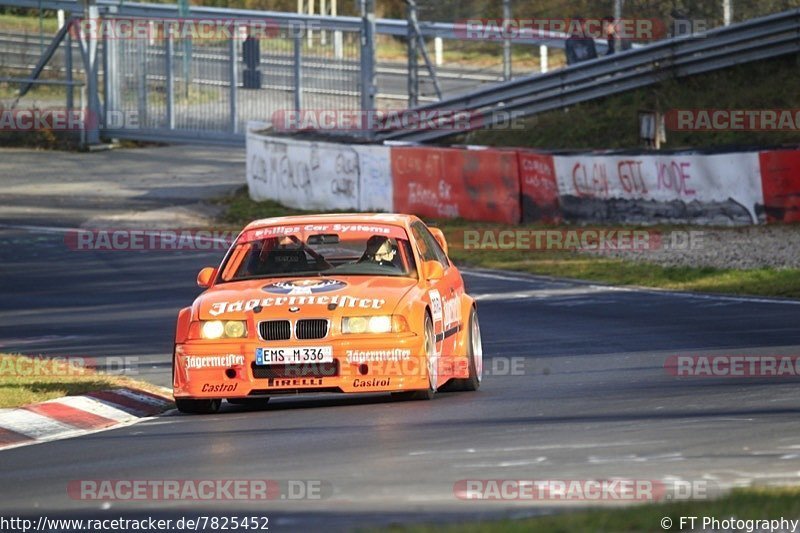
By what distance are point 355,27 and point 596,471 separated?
30.2 metres

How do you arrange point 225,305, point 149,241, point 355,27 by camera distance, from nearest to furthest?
point 225,305 < point 149,241 < point 355,27

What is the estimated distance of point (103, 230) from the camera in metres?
27.7

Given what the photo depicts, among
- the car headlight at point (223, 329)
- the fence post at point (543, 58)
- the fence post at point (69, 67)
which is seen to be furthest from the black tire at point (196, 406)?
the fence post at point (69, 67)

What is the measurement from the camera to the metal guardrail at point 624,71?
29.0 m

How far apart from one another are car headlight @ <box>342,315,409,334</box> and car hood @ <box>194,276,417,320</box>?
48 millimetres

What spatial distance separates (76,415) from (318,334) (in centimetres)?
186

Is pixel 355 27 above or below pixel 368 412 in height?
above

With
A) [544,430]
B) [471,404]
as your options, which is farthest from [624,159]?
[544,430]

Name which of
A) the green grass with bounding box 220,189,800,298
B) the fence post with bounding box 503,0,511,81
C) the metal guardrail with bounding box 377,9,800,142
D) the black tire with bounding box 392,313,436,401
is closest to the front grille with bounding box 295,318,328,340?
the black tire with bounding box 392,313,436,401

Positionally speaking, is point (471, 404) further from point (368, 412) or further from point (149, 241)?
point (149, 241)

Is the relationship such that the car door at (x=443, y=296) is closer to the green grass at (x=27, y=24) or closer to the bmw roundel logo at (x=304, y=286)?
the bmw roundel logo at (x=304, y=286)

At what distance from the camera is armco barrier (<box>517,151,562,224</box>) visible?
24906 millimetres

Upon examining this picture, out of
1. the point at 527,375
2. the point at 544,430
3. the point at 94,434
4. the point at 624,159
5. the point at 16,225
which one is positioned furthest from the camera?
the point at 16,225

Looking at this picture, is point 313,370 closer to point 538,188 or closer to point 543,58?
point 538,188
